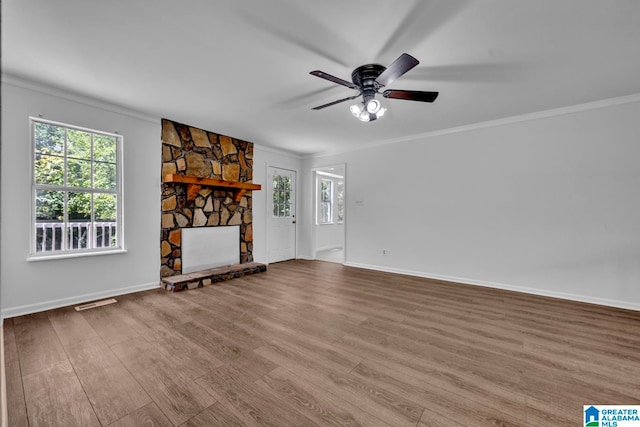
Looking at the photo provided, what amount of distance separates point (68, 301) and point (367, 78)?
4.33m

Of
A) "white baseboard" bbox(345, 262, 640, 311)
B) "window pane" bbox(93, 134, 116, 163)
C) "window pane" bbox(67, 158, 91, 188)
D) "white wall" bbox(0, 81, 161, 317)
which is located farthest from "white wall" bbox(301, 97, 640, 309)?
"window pane" bbox(67, 158, 91, 188)

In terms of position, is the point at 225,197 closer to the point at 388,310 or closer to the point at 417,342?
the point at 388,310

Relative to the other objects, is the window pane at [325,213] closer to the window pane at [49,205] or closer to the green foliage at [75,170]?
the green foliage at [75,170]

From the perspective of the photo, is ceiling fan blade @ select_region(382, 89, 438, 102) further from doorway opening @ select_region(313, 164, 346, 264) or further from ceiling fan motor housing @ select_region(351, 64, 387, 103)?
doorway opening @ select_region(313, 164, 346, 264)

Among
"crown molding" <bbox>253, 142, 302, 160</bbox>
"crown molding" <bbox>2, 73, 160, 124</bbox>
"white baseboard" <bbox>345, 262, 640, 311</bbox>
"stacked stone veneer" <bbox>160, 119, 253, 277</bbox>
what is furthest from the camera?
"crown molding" <bbox>253, 142, 302, 160</bbox>

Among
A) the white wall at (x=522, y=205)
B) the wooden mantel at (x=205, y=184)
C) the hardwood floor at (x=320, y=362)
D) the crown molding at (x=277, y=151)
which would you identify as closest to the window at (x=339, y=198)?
the crown molding at (x=277, y=151)

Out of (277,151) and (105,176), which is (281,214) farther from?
(105,176)

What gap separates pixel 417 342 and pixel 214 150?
4355 millimetres

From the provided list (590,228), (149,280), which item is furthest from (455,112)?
(149,280)

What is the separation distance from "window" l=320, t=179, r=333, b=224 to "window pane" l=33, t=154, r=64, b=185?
5444 mm

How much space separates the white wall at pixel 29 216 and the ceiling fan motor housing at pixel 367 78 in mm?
3160

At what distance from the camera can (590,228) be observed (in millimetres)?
3873

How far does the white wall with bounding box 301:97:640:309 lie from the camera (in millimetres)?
3725

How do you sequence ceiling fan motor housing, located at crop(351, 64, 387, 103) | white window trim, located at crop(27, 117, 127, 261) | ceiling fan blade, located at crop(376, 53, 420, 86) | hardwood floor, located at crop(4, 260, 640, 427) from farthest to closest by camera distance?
white window trim, located at crop(27, 117, 127, 261)
ceiling fan motor housing, located at crop(351, 64, 387, 103)
ceiling fan blade, located at crop(376, 53, 420, 86)
hardwood floor, located at crop(4, 260, 640, 427)
